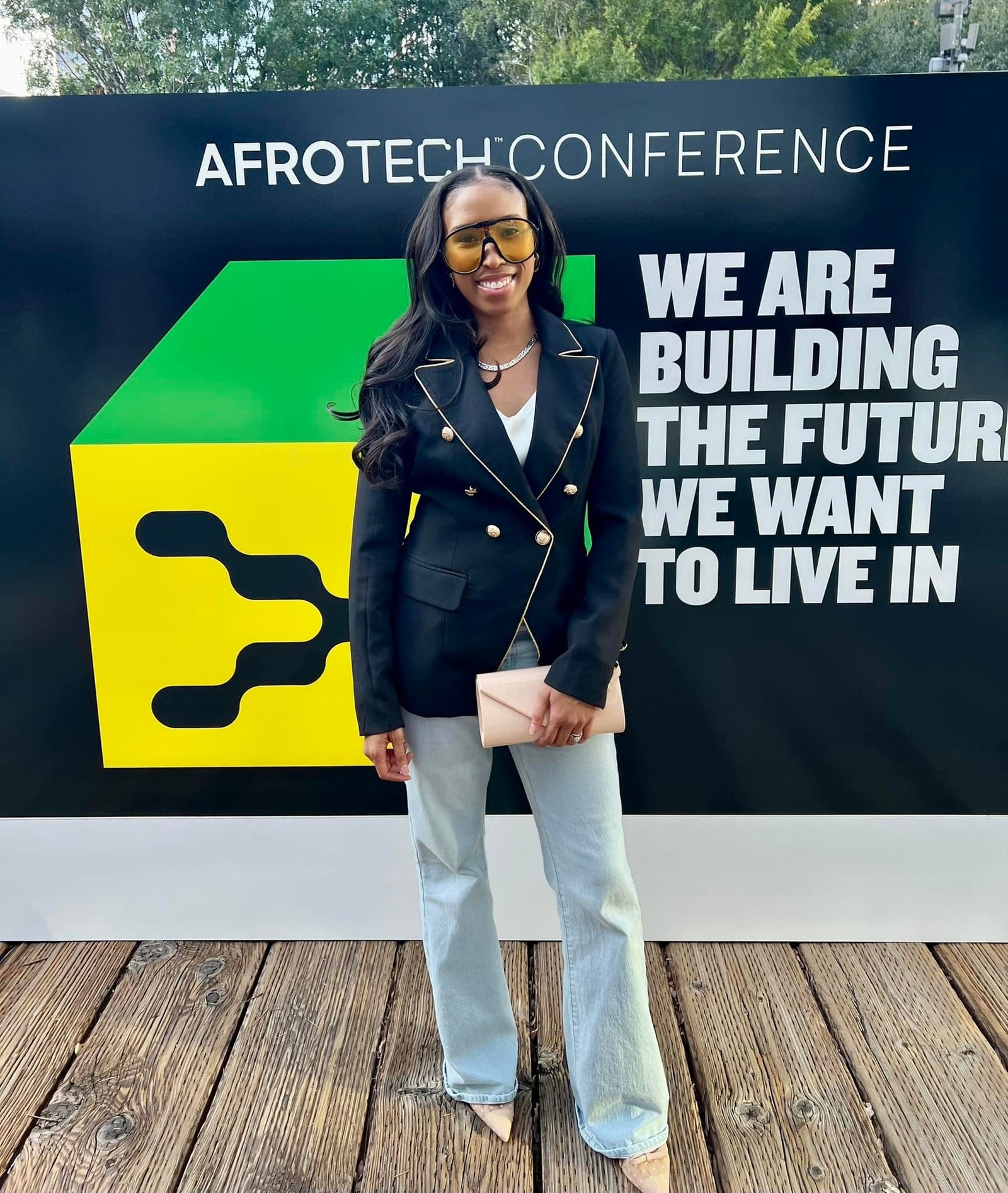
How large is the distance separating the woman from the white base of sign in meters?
0.63

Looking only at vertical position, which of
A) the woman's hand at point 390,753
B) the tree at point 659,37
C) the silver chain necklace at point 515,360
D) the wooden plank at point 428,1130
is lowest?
the wooden plank at point 428,1130

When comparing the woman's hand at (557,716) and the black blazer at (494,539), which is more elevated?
the black blazer at (494,539)

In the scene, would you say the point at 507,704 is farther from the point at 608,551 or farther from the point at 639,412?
the point at 639,412

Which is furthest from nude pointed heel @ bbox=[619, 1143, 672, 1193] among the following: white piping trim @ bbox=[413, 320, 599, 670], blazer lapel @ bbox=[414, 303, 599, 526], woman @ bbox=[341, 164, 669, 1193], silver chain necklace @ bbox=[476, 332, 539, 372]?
silver chain necklace @ bbox=[476, 332, 539, 372]

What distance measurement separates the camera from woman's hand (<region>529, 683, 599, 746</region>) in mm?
1423

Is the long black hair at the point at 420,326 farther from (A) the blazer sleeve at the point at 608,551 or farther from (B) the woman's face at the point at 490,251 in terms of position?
(A) the blazer sleeve at the point at 608,551

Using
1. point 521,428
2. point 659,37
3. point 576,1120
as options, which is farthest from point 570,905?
point 659,37

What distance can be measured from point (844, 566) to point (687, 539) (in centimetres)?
35

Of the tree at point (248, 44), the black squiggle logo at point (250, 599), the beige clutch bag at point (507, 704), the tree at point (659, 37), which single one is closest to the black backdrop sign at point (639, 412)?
the black squiggle logo at point (250, 599)

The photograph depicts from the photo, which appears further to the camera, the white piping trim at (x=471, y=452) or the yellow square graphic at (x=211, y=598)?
the yellow square graphic at (x=211, y=598)

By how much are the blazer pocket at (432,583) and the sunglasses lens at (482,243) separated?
18.2 inches

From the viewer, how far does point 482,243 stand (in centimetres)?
139

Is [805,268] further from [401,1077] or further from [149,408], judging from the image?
[401,1077]

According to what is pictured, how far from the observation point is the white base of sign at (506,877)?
2.19 m
